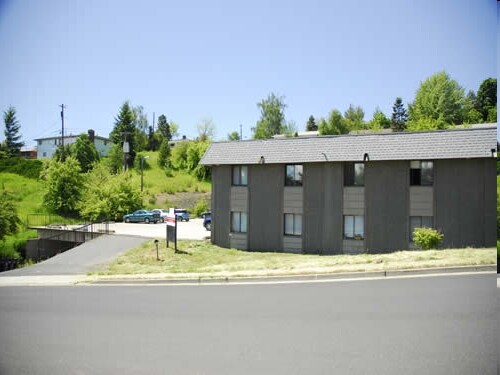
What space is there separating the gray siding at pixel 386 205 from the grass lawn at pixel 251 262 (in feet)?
13.4

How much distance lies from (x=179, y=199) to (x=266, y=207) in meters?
27.3

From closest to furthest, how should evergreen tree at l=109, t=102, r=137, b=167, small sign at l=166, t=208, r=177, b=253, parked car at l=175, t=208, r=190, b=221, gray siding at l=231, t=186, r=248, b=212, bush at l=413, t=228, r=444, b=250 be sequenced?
1. bush at l=413, t=228, r=444, b=250
2. small sign at l=166, t=208, r=177, b=253
3. gray siding at l=231, t=186, r=248, b=212
4. evergreen tree at l=109, t=102, r=137, b=167
5. parked car at l=175, t=208, r=190, b=221

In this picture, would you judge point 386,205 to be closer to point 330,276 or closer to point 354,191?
point 354,191

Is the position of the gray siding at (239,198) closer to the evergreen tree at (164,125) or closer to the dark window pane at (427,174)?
the dark window pane at (427,174)

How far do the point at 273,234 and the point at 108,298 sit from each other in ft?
63.0

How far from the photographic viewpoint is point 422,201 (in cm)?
2692

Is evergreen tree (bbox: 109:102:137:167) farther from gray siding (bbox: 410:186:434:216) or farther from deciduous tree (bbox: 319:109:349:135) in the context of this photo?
deciduous tree (bbox: 319:109:349:135)

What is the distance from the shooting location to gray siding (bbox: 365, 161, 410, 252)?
27234mm

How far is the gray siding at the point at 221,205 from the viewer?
32594 millimetres

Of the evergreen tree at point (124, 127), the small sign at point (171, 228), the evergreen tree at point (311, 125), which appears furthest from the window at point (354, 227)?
the evergreen tree at point (311, 125)

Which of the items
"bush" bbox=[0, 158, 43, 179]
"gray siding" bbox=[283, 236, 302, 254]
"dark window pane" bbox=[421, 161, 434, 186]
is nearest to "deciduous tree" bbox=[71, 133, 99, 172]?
"bush" bbox=[0, 158, 43, 179]

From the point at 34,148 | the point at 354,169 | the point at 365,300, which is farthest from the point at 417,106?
the point at 365,300

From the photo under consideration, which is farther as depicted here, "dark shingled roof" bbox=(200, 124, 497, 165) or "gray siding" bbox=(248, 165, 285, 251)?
"gray siding" bbox=(248, 165, 285, 251)

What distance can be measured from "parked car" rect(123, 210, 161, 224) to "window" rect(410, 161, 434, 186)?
29053 mm
